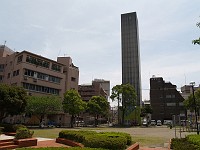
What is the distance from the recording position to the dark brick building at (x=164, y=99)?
9262 centimetres

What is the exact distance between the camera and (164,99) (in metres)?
94.9

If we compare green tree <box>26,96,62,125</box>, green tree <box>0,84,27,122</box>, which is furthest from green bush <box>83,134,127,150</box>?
green tree <box>26,96,62,125</box>

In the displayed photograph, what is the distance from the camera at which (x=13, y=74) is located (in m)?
52.8

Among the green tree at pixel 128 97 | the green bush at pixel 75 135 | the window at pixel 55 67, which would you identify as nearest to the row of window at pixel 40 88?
the window at pixel 55 67

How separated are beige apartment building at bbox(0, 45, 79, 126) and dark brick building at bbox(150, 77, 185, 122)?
44.5 m

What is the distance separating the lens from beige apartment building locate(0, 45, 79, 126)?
50272 mm

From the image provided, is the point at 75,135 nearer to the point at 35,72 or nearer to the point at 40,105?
the point at 40,105

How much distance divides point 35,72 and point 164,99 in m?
60.4

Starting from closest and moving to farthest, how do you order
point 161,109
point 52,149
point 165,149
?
1. point 52,149
2. point 165,149
3. point 161,109

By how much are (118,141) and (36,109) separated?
34476 mm

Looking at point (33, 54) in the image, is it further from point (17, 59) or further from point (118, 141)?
point (118, 141)

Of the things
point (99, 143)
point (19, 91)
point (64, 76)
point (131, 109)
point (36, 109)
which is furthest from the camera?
point (131, 109)

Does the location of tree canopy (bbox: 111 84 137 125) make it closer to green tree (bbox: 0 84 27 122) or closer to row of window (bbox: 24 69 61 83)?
row of window (bbox: 24 69 61 83)

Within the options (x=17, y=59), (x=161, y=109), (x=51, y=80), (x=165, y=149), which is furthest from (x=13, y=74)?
(x=161, y=109)
